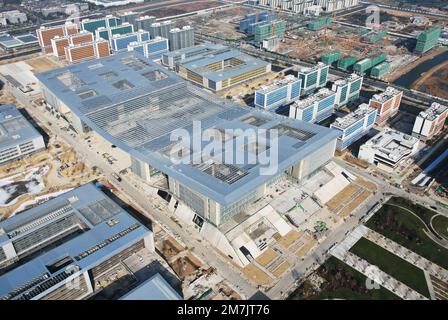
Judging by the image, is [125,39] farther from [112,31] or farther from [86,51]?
[112,31]

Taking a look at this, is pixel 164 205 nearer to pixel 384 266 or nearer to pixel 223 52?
pixel 384 266

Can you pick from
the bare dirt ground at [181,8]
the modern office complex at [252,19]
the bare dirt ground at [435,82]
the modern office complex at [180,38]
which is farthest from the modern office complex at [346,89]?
the bare dirt ground at [181,8]

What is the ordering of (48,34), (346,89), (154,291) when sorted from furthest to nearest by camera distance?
(48,34), (346,89), (154,291)

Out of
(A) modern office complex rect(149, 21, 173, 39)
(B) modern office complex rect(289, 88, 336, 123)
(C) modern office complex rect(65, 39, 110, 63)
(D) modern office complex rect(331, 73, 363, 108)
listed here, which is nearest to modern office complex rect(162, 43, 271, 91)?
(A) modern office complex rect(149, 21, 173, 39)

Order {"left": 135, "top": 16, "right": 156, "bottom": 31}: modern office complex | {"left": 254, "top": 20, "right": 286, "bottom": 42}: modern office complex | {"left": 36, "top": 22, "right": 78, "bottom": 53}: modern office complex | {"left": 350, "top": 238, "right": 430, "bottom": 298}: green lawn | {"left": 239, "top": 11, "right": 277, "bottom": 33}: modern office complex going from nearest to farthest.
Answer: {"left": 350, "top": 238, "right": 430, "bottom": 298}: green lawn
{"left": 36, "top": 22, "right": 78, "bottom": 53}: modern office complex
{"left": 254, "top": 20, "right": 286, "bottom": 42}: modern office complex
{"left": 135, "top": 16, "right": 156, "bottom": 31}: modern office complex
{"left": 239, "top": 11, "right": 277, "bottom": 33}: modern office complex

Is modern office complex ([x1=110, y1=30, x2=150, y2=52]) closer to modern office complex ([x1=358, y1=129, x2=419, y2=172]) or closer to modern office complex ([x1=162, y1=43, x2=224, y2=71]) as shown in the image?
modern office complex ([x1=162, y1=43, x2=224, y2=71])

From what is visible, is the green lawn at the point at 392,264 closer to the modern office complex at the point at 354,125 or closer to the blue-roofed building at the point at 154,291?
the modern office complex at the point at 354,125

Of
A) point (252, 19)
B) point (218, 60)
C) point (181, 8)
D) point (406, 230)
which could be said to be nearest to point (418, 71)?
point (218, 60)
